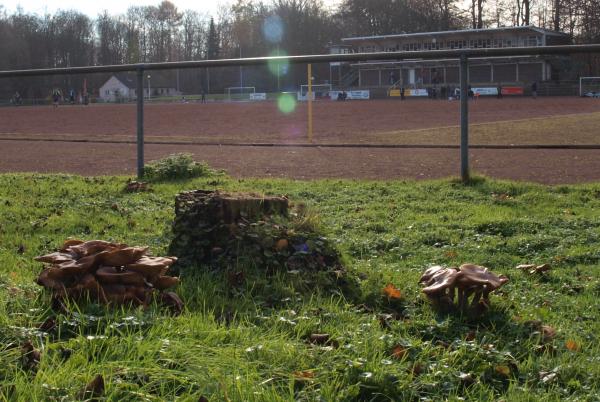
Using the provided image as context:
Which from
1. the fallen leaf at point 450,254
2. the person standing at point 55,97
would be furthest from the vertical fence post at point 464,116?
the person standing at point 55,97

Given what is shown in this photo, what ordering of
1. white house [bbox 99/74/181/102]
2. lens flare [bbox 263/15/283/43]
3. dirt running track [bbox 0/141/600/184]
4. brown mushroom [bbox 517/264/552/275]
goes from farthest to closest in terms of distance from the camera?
lens flare [bbox 263/15/283/43] < white house [bbox 99/74/181/102] < dirt running track [bbox 0/141/600/184] < brown mushroom [bbox 517/264/552/275]

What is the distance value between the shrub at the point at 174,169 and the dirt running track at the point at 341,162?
124cm

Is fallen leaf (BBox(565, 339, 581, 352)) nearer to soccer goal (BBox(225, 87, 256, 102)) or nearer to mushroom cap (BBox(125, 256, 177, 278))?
mushroom cap (BBox(125, 256, 177, 278))

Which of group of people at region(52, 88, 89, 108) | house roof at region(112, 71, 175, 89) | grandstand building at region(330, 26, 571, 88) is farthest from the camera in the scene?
house roof at region(112, 71, 175, 89)

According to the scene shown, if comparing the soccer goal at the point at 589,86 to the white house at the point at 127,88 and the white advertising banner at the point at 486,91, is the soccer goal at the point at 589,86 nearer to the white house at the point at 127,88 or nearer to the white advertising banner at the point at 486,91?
the white advertising banner at the point at 486,91

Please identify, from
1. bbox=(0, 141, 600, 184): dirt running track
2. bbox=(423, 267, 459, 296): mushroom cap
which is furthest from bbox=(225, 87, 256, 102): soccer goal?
bbox=(423, 267, 459, 296): mushroom cap

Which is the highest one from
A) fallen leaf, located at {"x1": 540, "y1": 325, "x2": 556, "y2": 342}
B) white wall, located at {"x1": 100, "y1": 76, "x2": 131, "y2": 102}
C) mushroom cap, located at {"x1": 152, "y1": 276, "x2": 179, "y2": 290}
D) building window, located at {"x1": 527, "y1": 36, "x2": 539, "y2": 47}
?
building window, located at {"x1": 527, "y1": 36, "x2": 539, "y2": 47}

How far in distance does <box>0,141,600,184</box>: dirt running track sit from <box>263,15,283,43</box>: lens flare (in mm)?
87452

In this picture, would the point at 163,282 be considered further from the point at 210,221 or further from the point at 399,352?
the point at 399,352

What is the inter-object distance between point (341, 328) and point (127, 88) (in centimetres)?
7759

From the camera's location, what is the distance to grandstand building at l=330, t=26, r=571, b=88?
202ft

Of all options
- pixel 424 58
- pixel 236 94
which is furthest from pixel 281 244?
pixel 236 94

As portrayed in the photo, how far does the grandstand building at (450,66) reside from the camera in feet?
202

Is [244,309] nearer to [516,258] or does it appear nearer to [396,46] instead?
[516,258]
